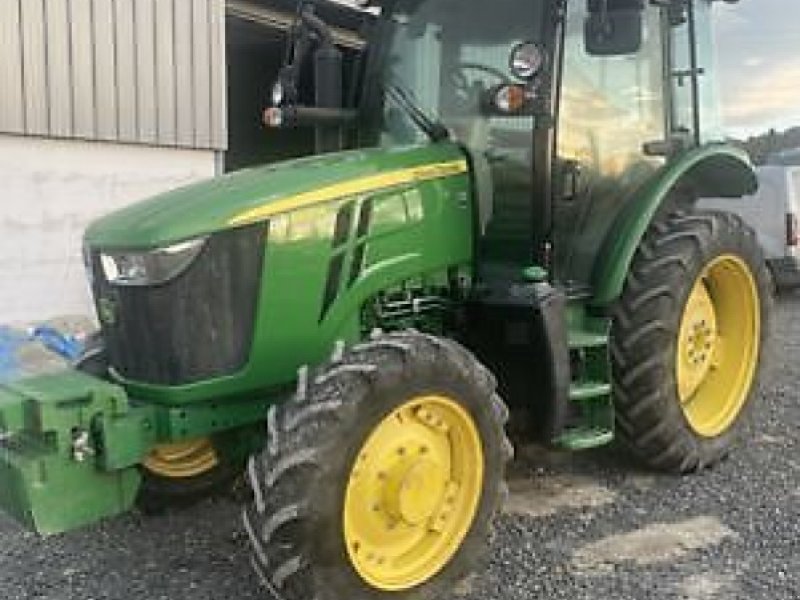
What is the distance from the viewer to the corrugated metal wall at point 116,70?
775 cm

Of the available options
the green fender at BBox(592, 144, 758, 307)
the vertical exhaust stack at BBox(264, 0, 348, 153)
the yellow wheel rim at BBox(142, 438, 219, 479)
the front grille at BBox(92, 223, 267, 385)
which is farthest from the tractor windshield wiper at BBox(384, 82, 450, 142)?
the yellow wheel rim at BBox(142, 438, 219, 479)

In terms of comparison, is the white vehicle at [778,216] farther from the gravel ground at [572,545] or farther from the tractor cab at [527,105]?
the tractor cab at [527,105]

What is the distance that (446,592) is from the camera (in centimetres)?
363

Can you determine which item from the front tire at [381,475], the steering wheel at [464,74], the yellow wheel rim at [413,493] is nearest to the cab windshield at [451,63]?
the steering wheel at [464,74]

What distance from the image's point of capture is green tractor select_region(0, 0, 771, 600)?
3.36 meters

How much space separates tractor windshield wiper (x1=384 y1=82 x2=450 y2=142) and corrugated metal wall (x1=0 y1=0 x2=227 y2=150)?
4.11m

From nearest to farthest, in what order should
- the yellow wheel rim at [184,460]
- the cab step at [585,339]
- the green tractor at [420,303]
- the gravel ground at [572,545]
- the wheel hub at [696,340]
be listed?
the green tractor at [420,303], the gravel ground at [572,545], the yellow wheel rim at [184,460], the cab step at [585,339], the wheel hub at [696,340]

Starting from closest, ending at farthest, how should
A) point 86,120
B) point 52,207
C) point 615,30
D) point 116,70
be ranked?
point 615,30, point 52,207, point 86,120, point 116,70

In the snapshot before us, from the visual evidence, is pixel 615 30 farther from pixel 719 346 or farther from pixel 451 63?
pixel 719 346

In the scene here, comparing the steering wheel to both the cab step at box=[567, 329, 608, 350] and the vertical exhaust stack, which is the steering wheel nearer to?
the vertical exhaust stack

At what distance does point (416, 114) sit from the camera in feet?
15.0

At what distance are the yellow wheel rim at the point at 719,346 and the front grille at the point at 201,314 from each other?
228cm

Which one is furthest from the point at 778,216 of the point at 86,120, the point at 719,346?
the point at 86,120

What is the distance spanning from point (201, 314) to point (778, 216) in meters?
9.41
